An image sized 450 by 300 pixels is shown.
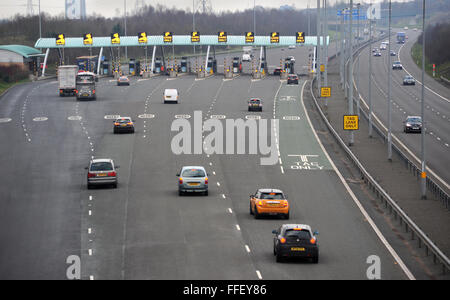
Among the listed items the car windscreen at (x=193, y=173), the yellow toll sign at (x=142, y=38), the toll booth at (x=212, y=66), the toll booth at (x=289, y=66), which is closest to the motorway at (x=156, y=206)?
the car windscreen at (x=193, y=173)

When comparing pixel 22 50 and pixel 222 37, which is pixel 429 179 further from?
pixel 22 50

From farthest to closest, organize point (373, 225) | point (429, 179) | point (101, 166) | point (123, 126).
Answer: point (123, 126)
point (429, 179)
point (101, 166)
point (373, 225)

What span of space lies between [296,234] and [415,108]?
59.6 m

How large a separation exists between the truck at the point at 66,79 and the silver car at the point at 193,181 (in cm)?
4826

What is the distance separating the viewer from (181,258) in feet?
93.8

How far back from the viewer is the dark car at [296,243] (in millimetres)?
27578

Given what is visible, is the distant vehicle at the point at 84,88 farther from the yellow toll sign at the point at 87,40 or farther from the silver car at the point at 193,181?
the silver car at the point at 193,181

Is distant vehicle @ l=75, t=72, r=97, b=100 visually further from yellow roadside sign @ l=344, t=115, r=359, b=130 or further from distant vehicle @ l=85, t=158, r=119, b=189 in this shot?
distant vehicle @ l=85, t=158, r=119, b=189

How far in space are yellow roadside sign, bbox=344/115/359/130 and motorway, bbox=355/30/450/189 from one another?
13.9 ft

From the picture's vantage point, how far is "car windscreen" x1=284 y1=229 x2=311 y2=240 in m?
27.7

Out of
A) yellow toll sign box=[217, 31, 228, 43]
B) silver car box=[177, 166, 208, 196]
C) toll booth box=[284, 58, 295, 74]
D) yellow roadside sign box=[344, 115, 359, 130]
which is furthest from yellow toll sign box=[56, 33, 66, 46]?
silver car box=[177, 166, 208, 196]

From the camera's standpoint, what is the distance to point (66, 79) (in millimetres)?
87562

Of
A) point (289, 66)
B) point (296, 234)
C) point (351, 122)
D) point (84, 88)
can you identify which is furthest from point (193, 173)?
point (289, 66)

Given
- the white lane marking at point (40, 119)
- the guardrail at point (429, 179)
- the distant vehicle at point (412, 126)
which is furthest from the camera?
the white lane marking at point (40, 119)
